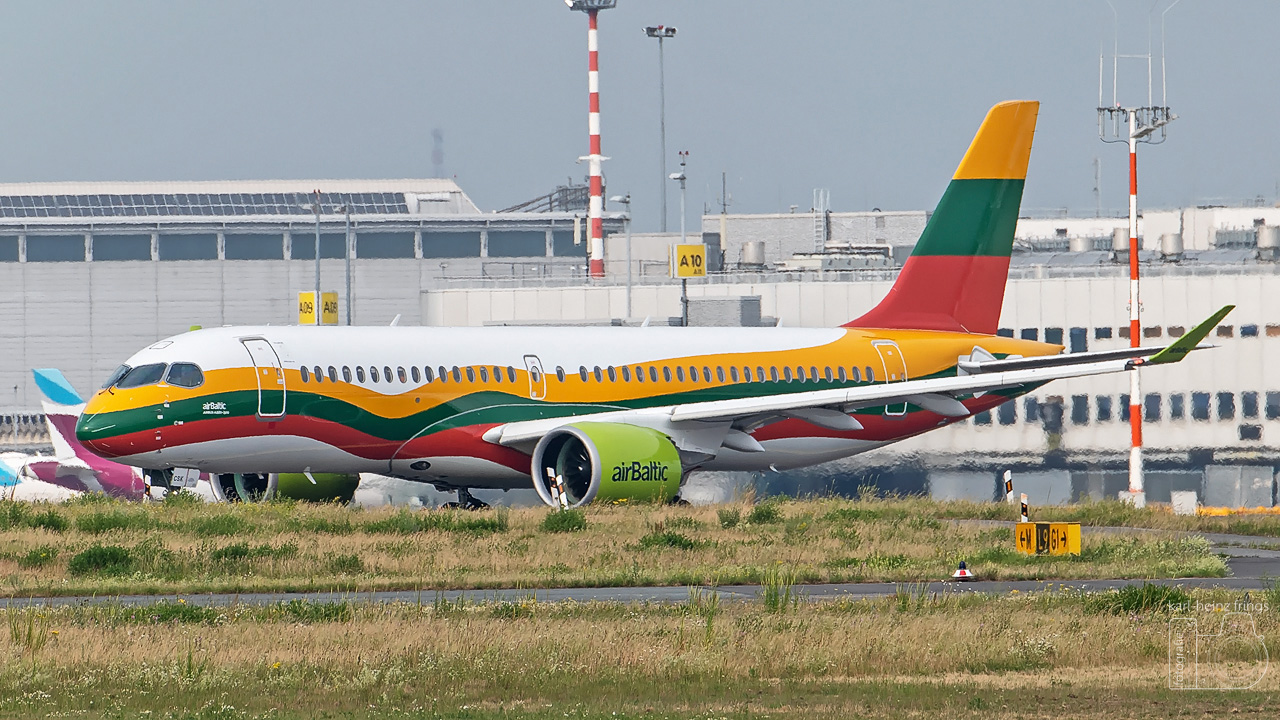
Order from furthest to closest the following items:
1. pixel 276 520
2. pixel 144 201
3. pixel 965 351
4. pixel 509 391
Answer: pixel 144 201, pixel 965 351, pixel 509 391, pixel 276 520

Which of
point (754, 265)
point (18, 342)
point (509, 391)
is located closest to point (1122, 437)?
point (754, 265)

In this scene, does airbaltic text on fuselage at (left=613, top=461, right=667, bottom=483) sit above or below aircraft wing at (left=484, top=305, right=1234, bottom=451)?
below

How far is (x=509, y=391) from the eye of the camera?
120ft

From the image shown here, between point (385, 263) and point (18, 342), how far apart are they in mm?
25337

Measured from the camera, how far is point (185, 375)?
3288 cm

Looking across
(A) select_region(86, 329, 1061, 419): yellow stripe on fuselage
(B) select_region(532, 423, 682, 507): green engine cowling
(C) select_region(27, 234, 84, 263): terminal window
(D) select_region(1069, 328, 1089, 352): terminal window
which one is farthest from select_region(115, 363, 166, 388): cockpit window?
(C) select_region(27, 234, 84, 263): terminal window

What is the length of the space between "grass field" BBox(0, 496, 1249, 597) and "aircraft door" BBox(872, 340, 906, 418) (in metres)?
7.22

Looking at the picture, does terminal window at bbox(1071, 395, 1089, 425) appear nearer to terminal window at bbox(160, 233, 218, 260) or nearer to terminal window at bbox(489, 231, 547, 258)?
terminal window at bbox(489, 231, 547, 258)

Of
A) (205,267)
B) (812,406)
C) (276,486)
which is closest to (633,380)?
(812,406)

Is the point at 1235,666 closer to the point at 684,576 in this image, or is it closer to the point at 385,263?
the point at 684,576

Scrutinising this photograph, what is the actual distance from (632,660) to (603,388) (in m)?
21.7

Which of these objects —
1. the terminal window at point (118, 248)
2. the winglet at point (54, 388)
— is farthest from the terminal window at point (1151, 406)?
the terminal window at point (118, 248)

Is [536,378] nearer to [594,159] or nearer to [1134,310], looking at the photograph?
[1134,310]

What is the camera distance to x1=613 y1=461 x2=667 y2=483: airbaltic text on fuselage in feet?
113
